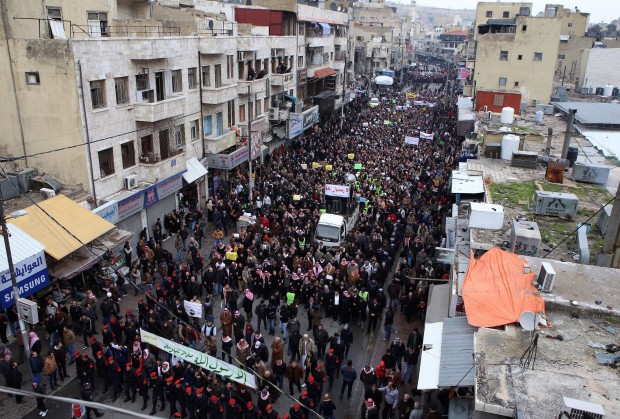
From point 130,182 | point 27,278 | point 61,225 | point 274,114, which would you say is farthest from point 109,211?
point 274,114

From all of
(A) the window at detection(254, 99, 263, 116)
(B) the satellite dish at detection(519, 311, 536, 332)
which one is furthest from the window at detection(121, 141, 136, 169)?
(B) the satellite dish at detection(519, 311, 536, 332)

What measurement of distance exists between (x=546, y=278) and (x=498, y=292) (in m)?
1.26

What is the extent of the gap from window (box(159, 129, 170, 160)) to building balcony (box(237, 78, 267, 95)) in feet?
25.5

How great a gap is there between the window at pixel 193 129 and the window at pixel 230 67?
454 centimetres

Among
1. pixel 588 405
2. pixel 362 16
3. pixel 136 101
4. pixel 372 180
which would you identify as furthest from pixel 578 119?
pixel 362 16

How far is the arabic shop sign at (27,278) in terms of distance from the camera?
14945 millimetres

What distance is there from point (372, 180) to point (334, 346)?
59.5ft

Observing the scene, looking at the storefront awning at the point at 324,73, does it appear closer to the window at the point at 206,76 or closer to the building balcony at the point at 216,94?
the building balcony at the point at 216,94

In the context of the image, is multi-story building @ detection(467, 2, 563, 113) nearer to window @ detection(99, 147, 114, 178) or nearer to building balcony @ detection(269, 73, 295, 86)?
building balcony @ detection(269, 73, 295, 86)

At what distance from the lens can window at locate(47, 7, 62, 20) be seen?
78.1ft

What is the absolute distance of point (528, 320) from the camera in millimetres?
11414

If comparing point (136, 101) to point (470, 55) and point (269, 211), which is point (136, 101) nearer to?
point (269, 211)

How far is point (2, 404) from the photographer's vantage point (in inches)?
540

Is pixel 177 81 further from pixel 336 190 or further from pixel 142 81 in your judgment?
pixel 336 190
